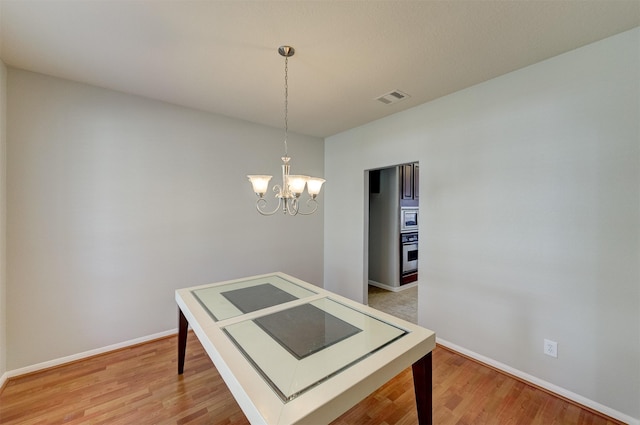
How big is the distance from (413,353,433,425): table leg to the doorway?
270cm

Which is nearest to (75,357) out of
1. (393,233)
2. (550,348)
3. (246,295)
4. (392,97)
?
(246,295)

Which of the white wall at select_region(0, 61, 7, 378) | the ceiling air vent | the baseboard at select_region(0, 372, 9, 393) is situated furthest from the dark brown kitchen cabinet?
the baseboard at select_region(0, 372, 9, 393)

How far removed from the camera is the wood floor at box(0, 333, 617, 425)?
1.70 metres

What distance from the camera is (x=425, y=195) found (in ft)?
9.16

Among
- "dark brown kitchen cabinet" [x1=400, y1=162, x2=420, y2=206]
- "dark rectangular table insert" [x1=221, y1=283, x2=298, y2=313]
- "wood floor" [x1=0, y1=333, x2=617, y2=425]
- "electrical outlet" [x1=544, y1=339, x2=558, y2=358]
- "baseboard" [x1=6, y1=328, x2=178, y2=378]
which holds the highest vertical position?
"dark brown kitchen cabinet" [x1=400, y1=162, x2=420, y2=206]

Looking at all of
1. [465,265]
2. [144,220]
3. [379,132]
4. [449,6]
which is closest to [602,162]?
[465,265]

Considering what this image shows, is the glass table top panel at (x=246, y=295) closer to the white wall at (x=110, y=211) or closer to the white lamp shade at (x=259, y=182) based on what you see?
the white lamp shade at (x=259, y=182)

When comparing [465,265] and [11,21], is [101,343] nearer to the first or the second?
[11,21]

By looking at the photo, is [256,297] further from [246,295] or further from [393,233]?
[393,233]

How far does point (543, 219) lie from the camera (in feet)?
6.57

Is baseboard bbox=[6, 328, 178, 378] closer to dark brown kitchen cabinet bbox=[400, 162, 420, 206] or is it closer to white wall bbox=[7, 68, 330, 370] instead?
Result: white wall bbox=[7, 68, 330, 370]

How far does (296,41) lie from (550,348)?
9.90ft

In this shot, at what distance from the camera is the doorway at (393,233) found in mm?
4371

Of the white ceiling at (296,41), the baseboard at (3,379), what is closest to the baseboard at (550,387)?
the white ceiling at (296,41)
